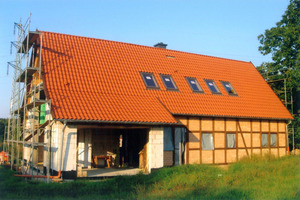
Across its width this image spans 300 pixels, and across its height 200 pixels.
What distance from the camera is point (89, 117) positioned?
13703 mm

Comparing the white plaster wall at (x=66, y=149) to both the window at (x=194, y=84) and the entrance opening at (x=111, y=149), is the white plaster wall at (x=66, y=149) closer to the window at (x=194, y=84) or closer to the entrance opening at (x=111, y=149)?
the entrance opening at (x=111, y=149)

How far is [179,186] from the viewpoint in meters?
11.5

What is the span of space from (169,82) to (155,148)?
4850mm

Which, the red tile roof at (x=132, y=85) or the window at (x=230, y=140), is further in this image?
the window at (x=230, y=140)

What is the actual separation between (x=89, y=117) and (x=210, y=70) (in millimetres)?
10817

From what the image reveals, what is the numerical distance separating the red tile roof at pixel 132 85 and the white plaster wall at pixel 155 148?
70 centimetres

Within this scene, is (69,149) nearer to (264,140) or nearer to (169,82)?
(169,82)

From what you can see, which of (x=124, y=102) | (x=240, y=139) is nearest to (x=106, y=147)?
(x=124, y=102)

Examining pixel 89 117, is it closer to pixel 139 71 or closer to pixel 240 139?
pixel 139 71

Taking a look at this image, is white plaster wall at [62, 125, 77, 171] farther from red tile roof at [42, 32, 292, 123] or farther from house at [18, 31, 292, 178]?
red tile roof at [42, 32, 292, 123]

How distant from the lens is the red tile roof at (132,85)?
14836 millimetres

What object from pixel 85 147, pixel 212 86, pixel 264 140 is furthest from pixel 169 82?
pixel 264 140

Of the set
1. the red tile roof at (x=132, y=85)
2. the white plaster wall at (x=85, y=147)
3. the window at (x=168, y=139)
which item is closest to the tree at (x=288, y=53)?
the red tile roof at (x=132, y=85)

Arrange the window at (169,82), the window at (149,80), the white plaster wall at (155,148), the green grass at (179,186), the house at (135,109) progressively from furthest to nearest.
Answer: the window at (169,82)
the window at (149,80)
the white plaster wall at (155,148)
the house at (135,109)
the green grass at (179,186)
